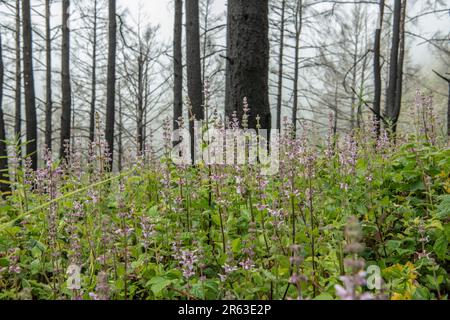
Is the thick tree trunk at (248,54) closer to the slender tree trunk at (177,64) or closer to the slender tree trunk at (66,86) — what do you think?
the slender tree trunk at (177,64)

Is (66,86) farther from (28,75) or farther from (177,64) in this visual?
(177,64)

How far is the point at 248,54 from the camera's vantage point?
4.69 meters

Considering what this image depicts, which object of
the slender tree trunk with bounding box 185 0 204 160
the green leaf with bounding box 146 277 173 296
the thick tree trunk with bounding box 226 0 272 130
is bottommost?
the green leaf with bounding box 146 277 173 296

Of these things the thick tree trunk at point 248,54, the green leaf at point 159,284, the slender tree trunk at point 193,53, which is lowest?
the green leaf at point 159,284

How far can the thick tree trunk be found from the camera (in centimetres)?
468

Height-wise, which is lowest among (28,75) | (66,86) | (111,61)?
(66,86)

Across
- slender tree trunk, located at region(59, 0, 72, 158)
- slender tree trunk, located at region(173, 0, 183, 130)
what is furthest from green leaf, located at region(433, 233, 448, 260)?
slender tree trunk, located at region(59, 0, 72, 158)

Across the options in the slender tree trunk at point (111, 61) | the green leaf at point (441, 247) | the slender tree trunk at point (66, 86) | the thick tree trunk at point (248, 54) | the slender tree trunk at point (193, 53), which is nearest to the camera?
the green leaf at point (441, 247)

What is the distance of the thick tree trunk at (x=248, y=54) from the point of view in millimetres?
4680

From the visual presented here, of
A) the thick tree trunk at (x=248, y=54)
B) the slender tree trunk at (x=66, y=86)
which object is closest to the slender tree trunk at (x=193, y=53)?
the slender tree trunk at (x=66, y=86)

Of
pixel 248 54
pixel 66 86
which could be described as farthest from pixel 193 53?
pixel 248 54

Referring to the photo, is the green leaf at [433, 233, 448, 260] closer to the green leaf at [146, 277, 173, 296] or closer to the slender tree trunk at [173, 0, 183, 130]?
the green leaf at [146, 277, 173, 296]

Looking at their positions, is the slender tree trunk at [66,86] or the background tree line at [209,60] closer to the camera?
the background tree line at [209,60]
